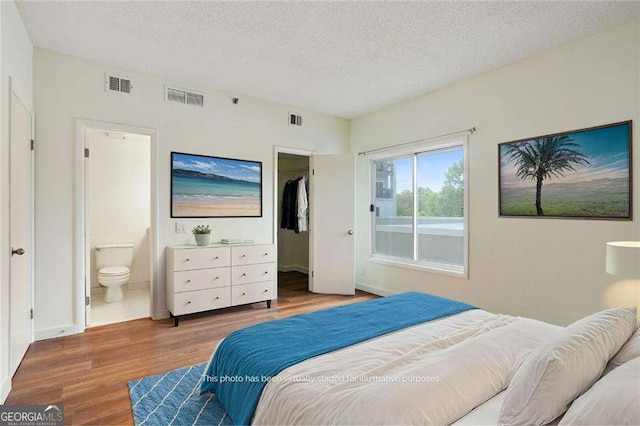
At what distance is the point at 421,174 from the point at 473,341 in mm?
3033

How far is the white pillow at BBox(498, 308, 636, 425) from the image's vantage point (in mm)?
972

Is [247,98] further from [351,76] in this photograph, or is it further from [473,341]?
[473,341]

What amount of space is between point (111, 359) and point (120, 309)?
4.89ft

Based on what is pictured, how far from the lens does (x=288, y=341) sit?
5.43 ft

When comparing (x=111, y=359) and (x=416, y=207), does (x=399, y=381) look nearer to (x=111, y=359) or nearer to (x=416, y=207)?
(x=111, y=359)

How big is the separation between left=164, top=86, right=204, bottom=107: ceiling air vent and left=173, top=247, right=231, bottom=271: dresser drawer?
1.68m

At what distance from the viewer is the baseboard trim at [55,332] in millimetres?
2986

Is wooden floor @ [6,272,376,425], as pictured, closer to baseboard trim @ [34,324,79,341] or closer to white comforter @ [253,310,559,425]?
baseboard trim @ [34,324,79,341]

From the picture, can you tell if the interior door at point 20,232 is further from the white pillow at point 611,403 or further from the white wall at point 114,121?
the white pillow at point 611,403

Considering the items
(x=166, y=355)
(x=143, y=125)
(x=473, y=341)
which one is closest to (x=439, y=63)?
(x=473, y=341)

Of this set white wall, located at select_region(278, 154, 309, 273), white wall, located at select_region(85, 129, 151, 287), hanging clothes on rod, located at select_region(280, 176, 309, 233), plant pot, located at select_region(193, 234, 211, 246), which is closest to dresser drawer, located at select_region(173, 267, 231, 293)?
plant pot, located at select_region(193, 234, 211, 246)

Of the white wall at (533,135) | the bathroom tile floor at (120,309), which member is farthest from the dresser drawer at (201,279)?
the white wall at (533,135)

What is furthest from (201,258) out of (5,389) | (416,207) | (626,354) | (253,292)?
(626,354)

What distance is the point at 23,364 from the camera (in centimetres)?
251
